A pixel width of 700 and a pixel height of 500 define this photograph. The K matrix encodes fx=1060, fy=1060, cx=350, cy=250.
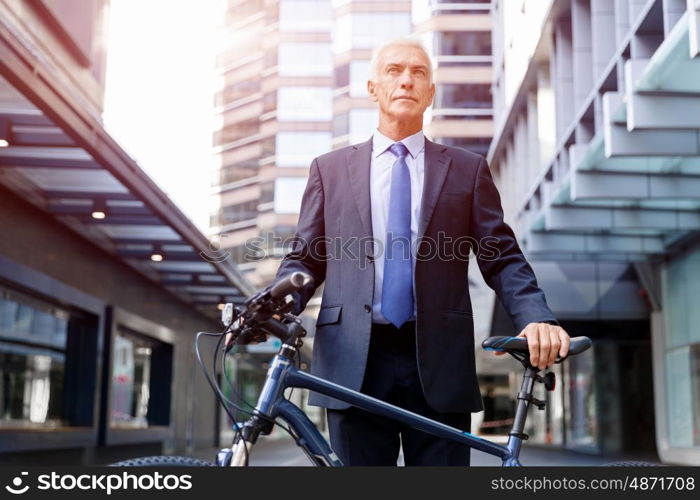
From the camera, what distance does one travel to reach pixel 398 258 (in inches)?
102

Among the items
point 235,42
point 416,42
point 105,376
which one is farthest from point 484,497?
point 235,42

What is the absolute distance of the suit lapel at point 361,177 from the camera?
266cm

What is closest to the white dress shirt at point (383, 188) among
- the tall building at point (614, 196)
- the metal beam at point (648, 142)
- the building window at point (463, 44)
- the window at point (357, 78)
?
the tall building at point (614, 196)

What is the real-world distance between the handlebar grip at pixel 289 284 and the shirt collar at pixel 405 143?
82 centimetres

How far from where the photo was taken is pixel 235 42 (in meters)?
57.0

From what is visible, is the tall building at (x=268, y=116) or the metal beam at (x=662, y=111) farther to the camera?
the tall building at (x=268, y=116)

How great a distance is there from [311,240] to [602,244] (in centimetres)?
1534

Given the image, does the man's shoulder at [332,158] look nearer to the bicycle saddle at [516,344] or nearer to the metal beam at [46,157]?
the bicycle saddle at [516,344]

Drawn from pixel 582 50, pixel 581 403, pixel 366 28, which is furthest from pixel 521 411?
pixel 366 28

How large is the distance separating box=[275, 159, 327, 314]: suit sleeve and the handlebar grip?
48 cm

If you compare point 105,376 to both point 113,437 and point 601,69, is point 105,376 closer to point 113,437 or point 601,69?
point 113,437

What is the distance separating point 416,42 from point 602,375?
2149 centimetres

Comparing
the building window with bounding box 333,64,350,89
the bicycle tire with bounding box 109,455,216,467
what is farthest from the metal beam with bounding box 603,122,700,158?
the building window with bounding box 333,64,350,89

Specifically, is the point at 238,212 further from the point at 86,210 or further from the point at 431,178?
the point at 431,178
